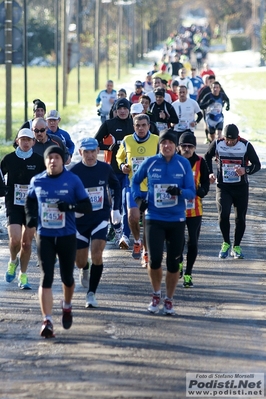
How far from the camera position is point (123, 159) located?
1374cm

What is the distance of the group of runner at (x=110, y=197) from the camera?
990 centimetres

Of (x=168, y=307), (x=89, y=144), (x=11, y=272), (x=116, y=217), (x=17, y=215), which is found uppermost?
(x=89, y=144)

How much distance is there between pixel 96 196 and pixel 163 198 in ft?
2.70

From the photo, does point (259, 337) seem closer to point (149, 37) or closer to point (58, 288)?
point (58, 288)

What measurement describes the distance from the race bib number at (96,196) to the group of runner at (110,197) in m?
0.01

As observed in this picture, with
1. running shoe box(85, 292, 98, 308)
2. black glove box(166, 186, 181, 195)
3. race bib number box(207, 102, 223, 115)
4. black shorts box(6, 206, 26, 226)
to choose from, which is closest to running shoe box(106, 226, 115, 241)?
black shorts box(6, 206, 26, 226)

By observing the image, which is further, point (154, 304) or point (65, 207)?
point (154, 304)

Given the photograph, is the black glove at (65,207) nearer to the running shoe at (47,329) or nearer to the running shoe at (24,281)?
the running shoe at (47,329)

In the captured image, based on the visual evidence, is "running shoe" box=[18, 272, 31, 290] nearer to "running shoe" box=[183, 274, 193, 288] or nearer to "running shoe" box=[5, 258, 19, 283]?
"running shoe" box=[5, 258, 19, 283]

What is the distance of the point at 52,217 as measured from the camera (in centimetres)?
988

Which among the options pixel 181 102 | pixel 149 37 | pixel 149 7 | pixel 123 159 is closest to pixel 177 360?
pixel 123 159

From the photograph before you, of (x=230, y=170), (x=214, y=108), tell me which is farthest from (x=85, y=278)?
(x=214, y=108)

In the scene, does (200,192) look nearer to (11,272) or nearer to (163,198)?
(163,198)

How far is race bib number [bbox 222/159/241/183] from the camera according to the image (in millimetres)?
13836
